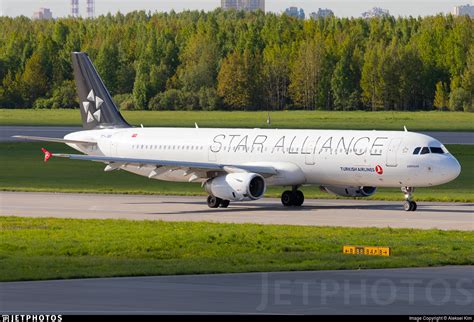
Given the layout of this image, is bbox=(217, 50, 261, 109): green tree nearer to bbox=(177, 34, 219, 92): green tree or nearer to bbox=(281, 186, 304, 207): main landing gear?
bbox=(177, 34, 219, 92): green tree

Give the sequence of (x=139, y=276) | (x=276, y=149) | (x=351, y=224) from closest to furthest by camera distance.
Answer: (x=139, y=276)
(x=351, y=224)
(x=276, y=149)

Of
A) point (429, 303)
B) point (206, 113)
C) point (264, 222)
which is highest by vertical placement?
point (429, 303)

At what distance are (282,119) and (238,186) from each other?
104641 mm

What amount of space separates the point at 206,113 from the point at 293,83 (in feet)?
65.7

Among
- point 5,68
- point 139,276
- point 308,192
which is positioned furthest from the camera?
point 5,68

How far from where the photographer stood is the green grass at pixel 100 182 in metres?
56.7

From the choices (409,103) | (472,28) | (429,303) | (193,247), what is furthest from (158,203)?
(472,28)

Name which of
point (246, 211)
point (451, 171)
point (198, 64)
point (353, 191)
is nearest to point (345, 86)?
point (198, 64)

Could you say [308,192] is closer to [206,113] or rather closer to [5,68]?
[206,113]

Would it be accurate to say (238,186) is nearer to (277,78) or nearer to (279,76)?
(277,78)

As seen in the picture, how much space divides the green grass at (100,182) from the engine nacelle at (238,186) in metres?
7.74

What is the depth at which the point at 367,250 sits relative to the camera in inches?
1224

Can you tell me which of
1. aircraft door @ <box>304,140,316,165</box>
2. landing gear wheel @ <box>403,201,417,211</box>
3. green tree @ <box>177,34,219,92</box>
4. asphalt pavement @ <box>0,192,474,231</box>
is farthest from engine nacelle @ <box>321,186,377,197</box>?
green tree @ <box>177,34,219,92</box>

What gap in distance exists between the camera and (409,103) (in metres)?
177
